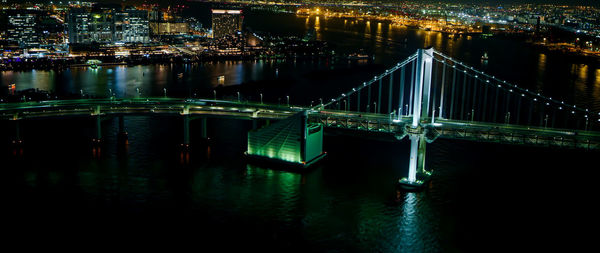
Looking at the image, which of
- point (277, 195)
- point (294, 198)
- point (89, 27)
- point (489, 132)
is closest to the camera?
point (294, 198)

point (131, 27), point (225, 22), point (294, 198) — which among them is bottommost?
point (294, 198)

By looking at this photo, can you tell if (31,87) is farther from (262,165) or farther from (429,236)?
(429,236)

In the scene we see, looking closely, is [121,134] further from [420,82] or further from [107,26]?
[107,26]

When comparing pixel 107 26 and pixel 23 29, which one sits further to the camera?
pixel 23 29

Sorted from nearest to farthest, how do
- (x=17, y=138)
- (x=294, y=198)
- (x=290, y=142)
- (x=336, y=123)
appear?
(x=294, y=198), (x=290, y=142), (x=336, y=123), (x=17, y=138)

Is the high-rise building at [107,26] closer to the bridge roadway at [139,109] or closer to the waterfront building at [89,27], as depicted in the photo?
the waterfront building at [89,27]

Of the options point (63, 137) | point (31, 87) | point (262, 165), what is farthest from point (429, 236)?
point (31, 87)

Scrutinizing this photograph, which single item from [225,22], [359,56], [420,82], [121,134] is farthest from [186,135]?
[225,22]

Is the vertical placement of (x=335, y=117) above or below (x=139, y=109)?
above
